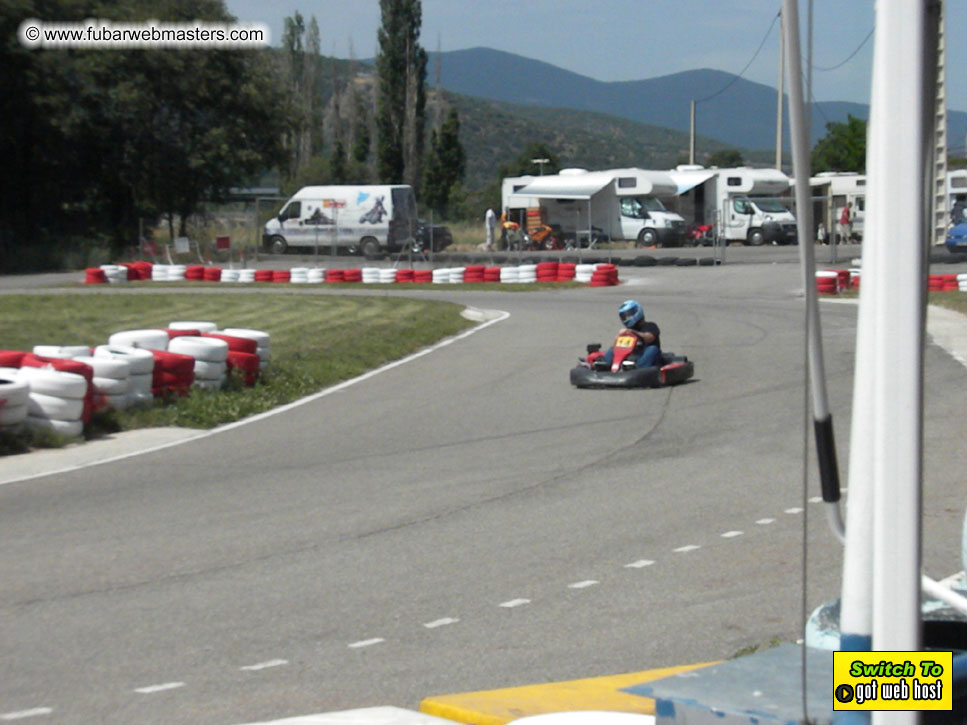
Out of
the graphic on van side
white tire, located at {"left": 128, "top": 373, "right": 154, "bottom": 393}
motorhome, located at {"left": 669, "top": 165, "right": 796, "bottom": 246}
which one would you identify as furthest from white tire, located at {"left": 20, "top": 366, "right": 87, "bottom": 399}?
motorhome, located at {"left": 669, "top": 165, "right": 796, "bottom": 246}

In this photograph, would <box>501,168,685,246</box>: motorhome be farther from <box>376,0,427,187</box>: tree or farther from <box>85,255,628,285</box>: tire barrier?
<box>376,0,427,187</box>: tree

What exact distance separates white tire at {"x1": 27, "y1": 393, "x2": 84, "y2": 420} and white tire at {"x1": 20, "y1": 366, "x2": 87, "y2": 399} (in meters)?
0.04

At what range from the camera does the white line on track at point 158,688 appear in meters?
4.73

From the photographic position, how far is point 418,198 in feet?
238

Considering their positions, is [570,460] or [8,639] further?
[570,460]

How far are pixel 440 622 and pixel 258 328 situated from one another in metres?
15.8

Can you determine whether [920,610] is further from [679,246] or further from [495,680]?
[679,246]

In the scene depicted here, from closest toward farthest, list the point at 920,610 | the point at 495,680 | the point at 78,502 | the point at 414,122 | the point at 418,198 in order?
1. the point at 920,610
2. the point at 495,680
3. the point at 78,502
4. the point at 414,122
5. the point at 418,198

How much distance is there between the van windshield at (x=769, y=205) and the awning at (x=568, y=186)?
537 centimetres

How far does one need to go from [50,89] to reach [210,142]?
629 centimetres

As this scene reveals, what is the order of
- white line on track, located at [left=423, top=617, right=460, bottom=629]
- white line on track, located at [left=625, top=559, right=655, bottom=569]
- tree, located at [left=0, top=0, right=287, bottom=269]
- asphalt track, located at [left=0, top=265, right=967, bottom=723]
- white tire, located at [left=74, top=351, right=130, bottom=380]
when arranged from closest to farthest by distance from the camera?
asphalt track, located at [left=0, top=265, right=967, bottom=723] → white line on track, located at [left=423, top=617, right=460, bottom=629] → white line on track, located at [left=625, top=559, right=655, bottom=569] → white tire, located at [left=74, top=351, right=130, bottom=380] → tree, located at [left=0, top=0, right=287, bottom=269]

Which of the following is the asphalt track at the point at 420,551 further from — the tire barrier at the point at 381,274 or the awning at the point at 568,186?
the awning at the point at 568,186

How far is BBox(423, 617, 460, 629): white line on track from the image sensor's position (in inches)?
217

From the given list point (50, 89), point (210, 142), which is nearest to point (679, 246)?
point (210, 142)
